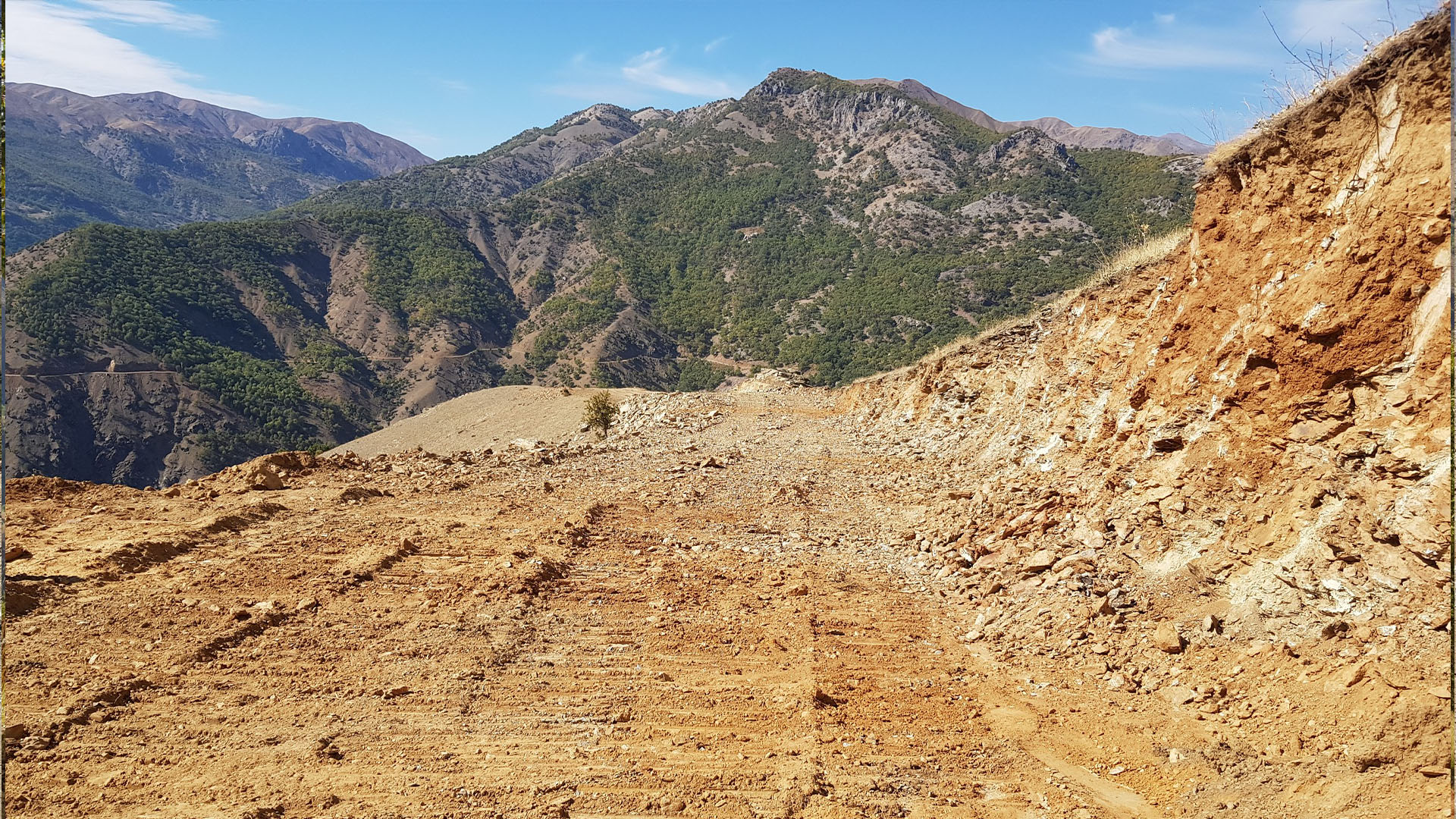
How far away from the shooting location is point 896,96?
126750mm

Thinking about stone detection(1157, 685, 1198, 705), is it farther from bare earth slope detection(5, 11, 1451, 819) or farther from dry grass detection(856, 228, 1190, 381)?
dry grass detection(856, 228, 1190, 381)

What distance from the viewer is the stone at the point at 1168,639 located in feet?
20.8

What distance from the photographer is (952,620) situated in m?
8.25

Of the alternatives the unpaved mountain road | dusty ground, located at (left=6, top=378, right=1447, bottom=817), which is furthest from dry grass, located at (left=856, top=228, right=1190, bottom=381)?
the unpaved mountain road

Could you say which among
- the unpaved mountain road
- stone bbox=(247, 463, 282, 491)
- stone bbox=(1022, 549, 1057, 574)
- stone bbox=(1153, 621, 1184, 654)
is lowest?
the unpaved mountain road

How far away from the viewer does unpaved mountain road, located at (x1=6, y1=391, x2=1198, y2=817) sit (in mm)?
5180

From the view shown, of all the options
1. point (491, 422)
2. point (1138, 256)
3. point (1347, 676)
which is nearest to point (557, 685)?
point (1347, 676)

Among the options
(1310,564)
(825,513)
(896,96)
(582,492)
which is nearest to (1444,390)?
(1310,564)

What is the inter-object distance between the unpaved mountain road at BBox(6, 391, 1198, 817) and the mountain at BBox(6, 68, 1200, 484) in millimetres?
39928

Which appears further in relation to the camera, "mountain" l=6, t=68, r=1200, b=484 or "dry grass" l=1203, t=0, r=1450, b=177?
"mountain" l=6, t=68, r=1200, b=484

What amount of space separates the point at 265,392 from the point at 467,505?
64.4 metres

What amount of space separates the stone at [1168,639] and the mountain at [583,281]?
39947mm

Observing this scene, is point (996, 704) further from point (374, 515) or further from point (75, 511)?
point (75, 511)

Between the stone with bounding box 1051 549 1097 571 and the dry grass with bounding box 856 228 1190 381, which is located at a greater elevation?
the dry grass with bounding box 856 228 1190 381
